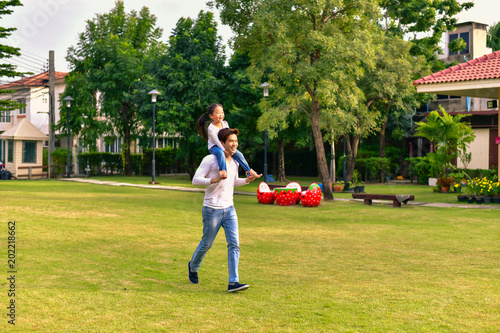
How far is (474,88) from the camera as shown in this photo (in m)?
19.4

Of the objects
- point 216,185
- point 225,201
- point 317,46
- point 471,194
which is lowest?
point 471,194

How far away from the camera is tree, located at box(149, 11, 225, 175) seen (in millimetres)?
33375

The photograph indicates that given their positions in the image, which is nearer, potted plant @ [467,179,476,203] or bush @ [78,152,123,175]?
potted plant @ [467,179,476,203]

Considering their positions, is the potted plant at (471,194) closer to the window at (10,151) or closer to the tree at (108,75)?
the tree at (108,75)

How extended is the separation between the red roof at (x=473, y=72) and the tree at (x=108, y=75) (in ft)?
72.9

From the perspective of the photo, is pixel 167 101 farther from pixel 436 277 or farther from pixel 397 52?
pixel 436 277

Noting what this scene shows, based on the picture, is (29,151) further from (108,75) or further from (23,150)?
(108,75)

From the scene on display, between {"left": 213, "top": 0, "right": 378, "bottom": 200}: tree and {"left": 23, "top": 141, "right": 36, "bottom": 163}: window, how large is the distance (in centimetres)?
2310

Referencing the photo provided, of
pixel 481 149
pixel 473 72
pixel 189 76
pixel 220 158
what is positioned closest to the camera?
pixel 220 158

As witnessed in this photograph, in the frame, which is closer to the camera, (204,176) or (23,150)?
(204,176)

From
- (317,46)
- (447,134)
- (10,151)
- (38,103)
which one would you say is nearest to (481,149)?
(447,134)

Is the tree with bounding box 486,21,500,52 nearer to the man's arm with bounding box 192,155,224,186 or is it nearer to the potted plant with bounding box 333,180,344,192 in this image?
the potted plant with bounding box 333,180,344,192

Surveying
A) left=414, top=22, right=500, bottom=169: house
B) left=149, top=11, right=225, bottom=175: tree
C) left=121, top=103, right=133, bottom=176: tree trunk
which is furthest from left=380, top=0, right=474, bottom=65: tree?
left=121, top=103, right=133, bottom=176: tree trunk

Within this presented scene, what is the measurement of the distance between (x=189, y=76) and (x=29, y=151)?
13.6 meters
